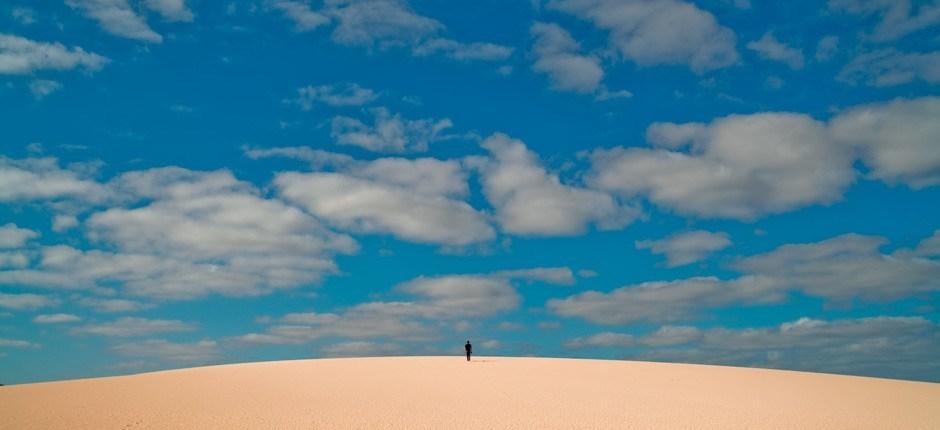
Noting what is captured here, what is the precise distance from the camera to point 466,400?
1107 inches

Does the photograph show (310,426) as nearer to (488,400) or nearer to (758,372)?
(488,400)

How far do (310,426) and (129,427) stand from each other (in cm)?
510

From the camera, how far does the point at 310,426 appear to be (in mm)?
21906

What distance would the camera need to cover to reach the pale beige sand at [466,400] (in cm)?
2311

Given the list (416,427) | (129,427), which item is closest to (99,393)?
(129,427)

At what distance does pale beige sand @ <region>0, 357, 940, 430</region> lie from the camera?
23.1 m

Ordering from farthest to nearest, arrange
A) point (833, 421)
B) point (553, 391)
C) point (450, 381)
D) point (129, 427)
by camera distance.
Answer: point (450, 381), point (553, 391), point (833, 421), point (129, 427)

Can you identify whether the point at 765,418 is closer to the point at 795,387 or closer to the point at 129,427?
the point at 795,387

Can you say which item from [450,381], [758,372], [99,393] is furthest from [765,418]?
[99,393]

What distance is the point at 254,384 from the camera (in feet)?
106

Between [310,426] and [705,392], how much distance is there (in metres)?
18.2

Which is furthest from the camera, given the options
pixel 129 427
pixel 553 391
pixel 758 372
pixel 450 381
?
pixel 758 372

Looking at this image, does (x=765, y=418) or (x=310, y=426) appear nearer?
(x=310, y=426)

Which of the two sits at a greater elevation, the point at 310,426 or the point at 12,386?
the point at 12,386
